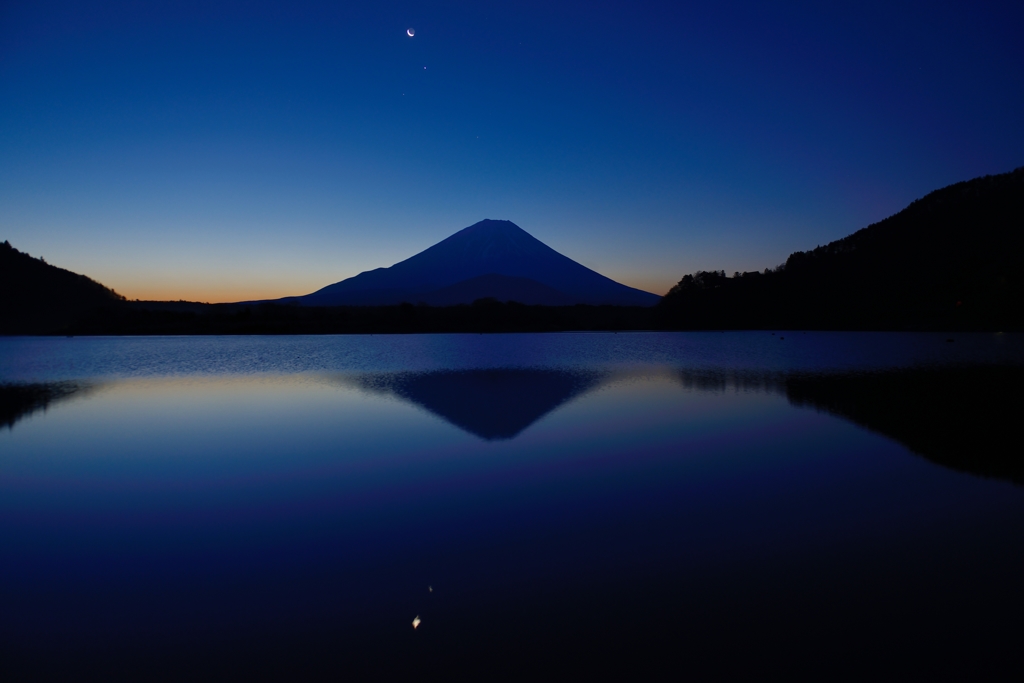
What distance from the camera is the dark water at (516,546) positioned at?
3.22m

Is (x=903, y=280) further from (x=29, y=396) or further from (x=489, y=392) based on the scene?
(x=29, y=396)

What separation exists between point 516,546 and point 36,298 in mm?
93317

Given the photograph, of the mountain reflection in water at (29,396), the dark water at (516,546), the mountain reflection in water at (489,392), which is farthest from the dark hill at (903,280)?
the mountain reflection in water at (29,396)

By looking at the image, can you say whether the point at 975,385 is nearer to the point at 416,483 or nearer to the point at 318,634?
the point at 416,483

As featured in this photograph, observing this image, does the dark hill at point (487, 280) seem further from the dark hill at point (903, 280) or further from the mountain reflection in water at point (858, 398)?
the mountain reflection in water at point (858, 398)

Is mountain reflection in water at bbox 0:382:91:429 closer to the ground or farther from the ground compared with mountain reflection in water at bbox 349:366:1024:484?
farther from the ground

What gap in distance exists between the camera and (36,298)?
7269 centimetres

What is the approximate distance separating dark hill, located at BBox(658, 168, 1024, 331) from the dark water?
62794 millimetres

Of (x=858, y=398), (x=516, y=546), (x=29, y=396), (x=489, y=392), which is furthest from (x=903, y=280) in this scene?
(x=29, y=396)

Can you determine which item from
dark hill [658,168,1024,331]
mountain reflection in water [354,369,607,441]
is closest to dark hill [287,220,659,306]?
dark hill [658,168,1024,331]

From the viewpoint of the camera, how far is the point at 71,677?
304 cm

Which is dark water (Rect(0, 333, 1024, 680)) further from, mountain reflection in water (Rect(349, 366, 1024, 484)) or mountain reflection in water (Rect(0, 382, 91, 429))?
mountain reflection in water (Rect(0, 382, 91, 429))

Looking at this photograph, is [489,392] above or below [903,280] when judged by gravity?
below

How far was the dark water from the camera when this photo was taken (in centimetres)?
322
